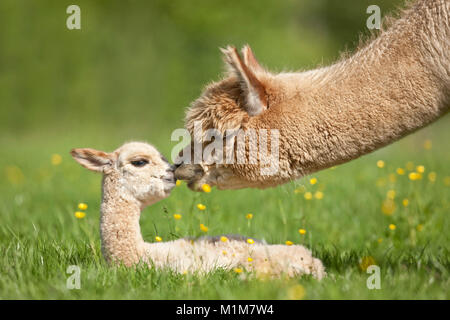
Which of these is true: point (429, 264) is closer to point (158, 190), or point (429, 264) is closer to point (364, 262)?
point (364, 262)

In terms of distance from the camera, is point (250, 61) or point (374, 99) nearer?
point (374, 99)

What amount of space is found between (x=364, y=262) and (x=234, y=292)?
1.31 m

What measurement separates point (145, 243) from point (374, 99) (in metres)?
1.98

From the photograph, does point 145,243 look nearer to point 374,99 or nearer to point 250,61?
point 250,61

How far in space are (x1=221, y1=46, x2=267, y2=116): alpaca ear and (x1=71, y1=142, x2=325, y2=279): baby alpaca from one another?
0.82 metres

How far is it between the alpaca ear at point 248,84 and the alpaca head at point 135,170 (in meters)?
0.82

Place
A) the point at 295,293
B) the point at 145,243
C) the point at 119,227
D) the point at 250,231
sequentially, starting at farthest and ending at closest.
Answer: the point at 250,231
the point at 145,243
the point at 119,227
the point at 295,293

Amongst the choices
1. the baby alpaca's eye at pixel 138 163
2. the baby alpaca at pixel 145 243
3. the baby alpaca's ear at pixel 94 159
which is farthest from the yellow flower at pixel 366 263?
the baby alpaca's ear at pixel 94 159

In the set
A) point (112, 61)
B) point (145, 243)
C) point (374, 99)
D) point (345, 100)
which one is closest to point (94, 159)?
point (145, 243)

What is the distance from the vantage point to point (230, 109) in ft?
13.7

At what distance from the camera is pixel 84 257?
464cm

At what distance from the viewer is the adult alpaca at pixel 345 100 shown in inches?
155

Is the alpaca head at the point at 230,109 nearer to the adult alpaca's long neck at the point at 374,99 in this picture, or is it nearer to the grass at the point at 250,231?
the adult alpaca's long neck at the point at 374,99
